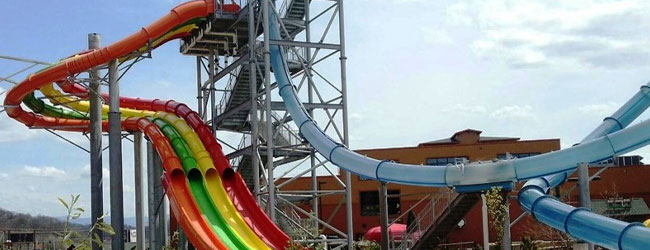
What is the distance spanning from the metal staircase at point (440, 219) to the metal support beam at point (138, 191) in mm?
10817

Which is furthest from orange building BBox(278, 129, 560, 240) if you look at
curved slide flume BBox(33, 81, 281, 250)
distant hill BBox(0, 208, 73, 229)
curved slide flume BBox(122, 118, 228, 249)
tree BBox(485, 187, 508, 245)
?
tree BBox(485, 187, 508, 245)

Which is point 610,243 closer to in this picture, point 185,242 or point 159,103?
point 185,242

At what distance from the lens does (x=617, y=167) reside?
4850 cm

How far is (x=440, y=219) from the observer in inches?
818

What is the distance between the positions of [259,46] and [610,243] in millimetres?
14120

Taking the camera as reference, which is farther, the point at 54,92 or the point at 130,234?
the point at 130,234

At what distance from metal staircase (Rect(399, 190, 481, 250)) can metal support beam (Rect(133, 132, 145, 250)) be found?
1082 cm

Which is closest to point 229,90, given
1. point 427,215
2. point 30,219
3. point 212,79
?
point 212,79

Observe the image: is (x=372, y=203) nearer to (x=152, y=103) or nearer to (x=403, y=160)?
(x=403, y=160)

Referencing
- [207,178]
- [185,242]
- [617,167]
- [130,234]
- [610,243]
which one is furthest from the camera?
[130,234]

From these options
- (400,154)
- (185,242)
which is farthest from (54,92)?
(400,154)

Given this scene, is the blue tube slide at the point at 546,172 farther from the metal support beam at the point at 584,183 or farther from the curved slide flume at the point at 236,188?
the curved slide flume at the point at 236,188

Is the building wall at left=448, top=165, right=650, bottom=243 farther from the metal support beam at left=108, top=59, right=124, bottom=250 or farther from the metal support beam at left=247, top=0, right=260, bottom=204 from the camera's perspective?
the metal support beam at left=108, top=59, right=124, bottom=250

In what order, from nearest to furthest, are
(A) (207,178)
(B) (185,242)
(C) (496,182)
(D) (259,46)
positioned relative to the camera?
(C) (496,182) < (A) (207,178) < (D) (259,46) < (B) (185,242)
